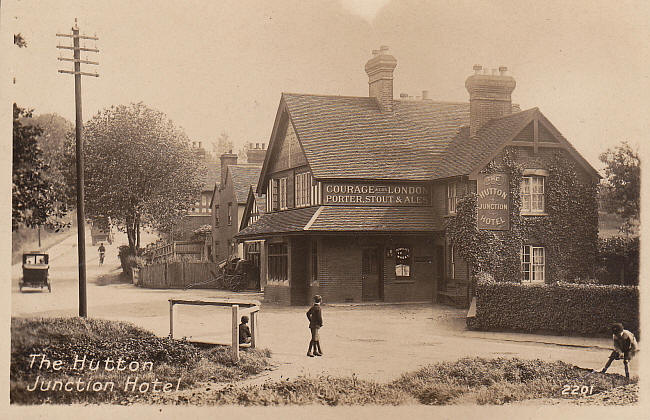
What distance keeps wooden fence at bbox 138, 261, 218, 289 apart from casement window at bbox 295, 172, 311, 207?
6.36 meters

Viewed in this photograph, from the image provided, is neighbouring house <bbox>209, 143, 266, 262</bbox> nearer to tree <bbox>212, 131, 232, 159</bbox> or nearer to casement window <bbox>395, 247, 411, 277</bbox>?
tree <bbox>212, 131, 232, 159</bbox>

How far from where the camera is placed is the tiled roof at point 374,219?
21.8m

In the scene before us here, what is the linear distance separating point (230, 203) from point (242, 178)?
1524 mm

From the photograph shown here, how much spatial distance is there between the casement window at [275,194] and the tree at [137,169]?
3371mm

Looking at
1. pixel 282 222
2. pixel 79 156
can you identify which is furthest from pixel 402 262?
pixel 79 156

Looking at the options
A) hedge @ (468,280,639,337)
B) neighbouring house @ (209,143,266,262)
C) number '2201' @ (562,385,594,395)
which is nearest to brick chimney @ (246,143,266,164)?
neighbouring house @ (209,143,266,262)

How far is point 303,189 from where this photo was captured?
2345cm

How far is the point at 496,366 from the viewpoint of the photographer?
42.5 ft

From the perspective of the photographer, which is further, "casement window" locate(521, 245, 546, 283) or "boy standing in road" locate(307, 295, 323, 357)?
"casement window" locate(521, 245, 546, 283)

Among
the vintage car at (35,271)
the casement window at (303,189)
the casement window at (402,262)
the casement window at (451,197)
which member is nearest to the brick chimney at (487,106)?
the casement window at (451,197)

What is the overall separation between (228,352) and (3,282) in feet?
14.5

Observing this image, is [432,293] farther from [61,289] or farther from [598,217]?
[61,289]

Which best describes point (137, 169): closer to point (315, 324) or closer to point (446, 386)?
point (315, 324)

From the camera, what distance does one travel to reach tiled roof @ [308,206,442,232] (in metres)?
21.8
